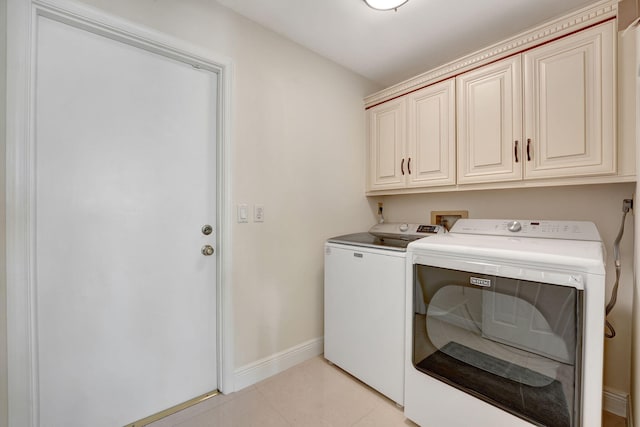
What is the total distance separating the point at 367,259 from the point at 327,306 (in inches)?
21.5

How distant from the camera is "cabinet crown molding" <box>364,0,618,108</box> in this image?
1.36 m

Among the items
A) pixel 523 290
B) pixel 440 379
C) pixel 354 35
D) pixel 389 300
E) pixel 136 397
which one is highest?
pixel 354 35

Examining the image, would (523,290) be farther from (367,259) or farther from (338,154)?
(338,154)

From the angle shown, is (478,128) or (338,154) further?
(338,154)

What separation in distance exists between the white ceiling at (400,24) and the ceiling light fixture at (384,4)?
0.08 metres

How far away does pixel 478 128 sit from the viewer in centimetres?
179

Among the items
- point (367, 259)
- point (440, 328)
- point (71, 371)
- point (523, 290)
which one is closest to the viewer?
point (523, 290)

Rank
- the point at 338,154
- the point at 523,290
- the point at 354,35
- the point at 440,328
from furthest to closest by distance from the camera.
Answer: the point at 338,154
the point at 354,35
the point at 440,328
the point at 523,290

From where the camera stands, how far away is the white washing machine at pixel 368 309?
1.60m

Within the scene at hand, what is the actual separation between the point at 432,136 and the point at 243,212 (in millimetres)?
1469

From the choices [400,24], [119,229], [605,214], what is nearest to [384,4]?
[400,24]

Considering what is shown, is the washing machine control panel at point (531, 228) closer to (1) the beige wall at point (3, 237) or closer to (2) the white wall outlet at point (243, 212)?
(2) the white wall outlet at point (243, 212)

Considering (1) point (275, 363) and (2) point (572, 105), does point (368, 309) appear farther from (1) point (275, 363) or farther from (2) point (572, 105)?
(2) point (572, 105)

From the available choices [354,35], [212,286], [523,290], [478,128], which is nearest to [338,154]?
[354,35]
